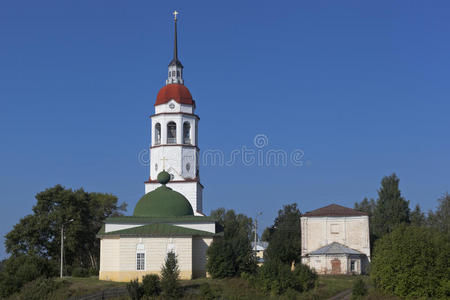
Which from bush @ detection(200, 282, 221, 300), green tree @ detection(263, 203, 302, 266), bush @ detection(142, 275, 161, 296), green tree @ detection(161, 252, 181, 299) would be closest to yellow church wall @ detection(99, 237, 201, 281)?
green tree @ detection(161, 252, 181, 299)

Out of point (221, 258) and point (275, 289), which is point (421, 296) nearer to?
point (275, 289)

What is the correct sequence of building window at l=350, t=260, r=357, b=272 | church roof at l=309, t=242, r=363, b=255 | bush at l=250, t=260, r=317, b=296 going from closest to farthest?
bush at l=250, t=260, r=317, b=296 < building window at l=350, t=260, r=357, b=272 < church roof at l=309, t=242, r=363, b=255

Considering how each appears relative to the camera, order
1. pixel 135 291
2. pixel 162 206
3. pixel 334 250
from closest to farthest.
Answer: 1. pixel 135 291
2. pixel 162 206
3. pixel 334 250

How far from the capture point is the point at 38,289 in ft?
132

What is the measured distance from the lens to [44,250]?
57.7 metres

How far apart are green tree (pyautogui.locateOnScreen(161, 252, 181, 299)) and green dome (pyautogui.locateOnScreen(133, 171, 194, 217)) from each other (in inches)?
311

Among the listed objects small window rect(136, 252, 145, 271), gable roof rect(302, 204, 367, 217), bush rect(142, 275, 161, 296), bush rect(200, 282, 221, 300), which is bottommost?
bush rect(200, 282, 221, 300)

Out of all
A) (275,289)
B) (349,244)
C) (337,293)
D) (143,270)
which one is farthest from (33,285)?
(349,244)

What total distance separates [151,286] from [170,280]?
3.78ft

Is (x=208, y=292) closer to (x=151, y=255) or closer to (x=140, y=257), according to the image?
(x=151, y=255)

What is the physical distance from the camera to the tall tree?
7100cm

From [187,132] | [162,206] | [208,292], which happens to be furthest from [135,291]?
[187,132]

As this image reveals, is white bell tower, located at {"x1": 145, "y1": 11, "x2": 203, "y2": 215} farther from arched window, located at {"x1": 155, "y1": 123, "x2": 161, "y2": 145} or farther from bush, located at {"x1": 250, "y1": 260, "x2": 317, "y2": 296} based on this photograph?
bush, located at {"x1": 250, "y1": 260, "x2": 317, "y2": 296}

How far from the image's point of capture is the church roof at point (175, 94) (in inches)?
2494
